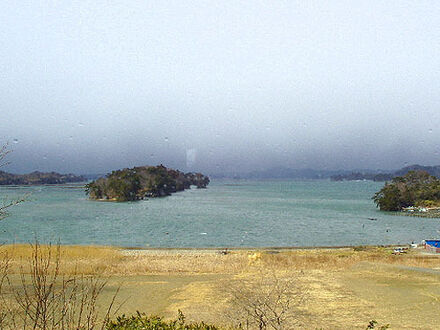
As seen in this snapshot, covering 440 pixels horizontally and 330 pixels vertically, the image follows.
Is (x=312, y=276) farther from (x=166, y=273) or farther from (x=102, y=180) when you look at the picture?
(x=102, y=180)

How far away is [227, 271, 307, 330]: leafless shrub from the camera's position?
1417cm

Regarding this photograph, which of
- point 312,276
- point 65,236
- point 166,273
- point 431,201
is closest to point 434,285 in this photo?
point 312,276

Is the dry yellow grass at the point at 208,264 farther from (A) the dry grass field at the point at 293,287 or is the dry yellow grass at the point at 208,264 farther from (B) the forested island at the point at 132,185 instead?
(B) the forested island at the point at 132,185

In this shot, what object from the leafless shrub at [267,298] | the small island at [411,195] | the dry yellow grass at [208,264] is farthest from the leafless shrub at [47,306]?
the small island at [411,195]

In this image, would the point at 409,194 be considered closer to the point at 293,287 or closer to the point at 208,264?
the point at 208,264

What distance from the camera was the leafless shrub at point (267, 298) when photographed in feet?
46.5

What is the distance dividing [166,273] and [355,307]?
11.6 m

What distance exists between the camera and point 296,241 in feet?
149

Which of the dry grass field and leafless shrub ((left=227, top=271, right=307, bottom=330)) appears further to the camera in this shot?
the dry grass field

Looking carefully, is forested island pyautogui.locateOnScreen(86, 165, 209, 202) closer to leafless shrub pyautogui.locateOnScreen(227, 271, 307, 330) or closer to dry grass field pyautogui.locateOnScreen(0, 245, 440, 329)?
dry grass field pyautogui.locateOnScreen(0, 245, 440, 329)

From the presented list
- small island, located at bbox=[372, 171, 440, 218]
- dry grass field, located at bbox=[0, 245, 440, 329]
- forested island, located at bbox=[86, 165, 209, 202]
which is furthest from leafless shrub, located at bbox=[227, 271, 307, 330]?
forested island, located at bbox=[86, 165, 209, 202]

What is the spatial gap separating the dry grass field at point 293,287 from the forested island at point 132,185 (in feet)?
318

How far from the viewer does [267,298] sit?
1552 cm

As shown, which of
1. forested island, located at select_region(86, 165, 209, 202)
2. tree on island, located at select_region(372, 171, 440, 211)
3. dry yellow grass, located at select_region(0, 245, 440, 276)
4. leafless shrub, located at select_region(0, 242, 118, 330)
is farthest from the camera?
forested island, located at select_region(86, 165, 209, 202)
